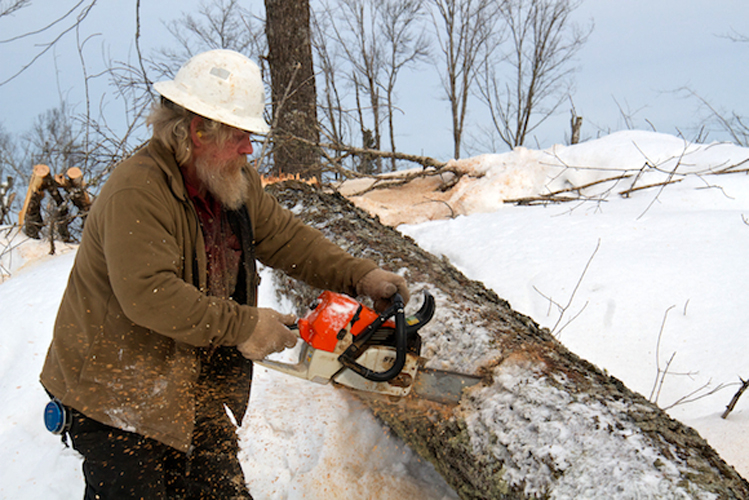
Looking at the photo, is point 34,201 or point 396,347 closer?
point 396,347

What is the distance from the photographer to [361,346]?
1738 mm

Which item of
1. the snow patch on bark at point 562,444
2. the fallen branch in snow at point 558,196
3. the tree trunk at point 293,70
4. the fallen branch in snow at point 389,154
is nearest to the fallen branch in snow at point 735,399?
the snow patch on bark at point 562,444

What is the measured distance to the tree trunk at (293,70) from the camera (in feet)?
21.4

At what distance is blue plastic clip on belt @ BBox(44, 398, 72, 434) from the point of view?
161 cm

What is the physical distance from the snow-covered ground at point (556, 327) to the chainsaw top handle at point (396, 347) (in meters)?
0.68

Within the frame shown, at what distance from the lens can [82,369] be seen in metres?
1.57

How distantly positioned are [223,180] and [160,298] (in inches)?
19.6

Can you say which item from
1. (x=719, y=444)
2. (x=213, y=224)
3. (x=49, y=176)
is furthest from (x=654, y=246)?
(x=49, y=176)

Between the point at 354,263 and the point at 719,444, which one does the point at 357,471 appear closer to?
the point at 354,263

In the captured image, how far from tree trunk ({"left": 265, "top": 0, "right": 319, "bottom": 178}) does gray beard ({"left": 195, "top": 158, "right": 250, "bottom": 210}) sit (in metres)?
4.71

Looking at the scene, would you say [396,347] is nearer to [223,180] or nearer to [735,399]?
[223,180]

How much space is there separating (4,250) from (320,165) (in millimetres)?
3929

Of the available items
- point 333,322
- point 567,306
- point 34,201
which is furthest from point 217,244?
point 34,201

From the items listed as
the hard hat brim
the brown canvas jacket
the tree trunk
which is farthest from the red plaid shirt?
the tree trunk
